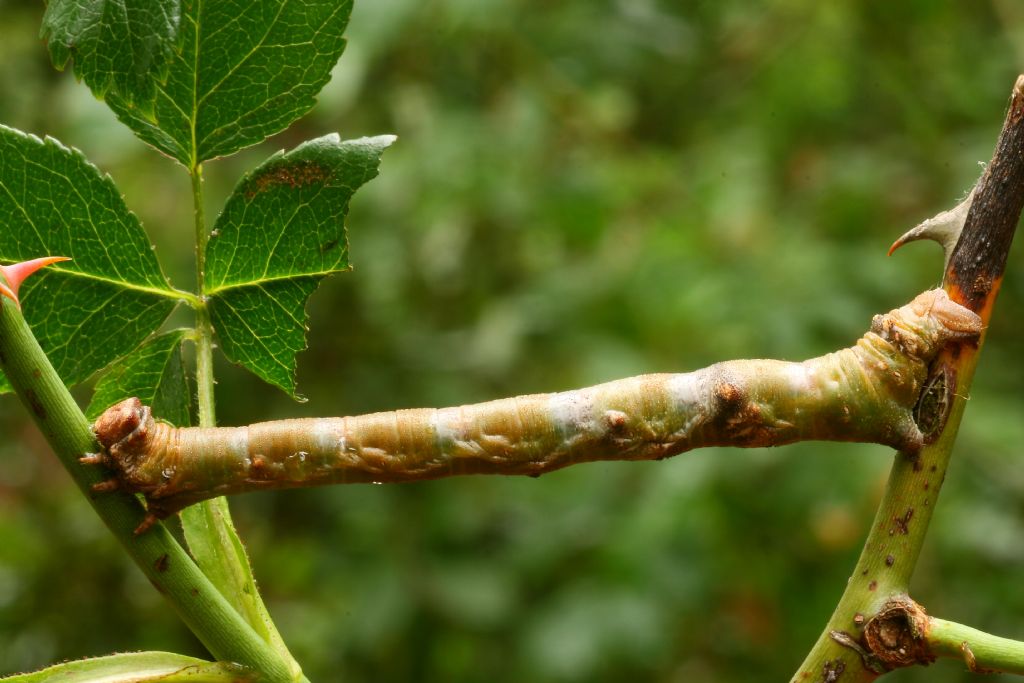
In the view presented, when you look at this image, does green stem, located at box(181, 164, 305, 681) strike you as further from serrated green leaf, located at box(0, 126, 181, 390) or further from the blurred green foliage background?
the blurred green foliage background

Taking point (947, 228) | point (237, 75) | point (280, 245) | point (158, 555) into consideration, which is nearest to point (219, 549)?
point (158, 555)

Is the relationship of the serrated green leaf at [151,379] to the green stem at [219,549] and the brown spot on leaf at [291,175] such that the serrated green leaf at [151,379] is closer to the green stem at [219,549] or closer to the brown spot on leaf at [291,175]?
the green stem at [219,549]

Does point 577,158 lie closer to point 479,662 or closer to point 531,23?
point 531,23

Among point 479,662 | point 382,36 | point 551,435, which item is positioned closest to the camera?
point 551,435

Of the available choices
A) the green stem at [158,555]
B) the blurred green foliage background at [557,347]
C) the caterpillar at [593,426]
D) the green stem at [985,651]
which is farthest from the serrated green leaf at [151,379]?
the blurred green foliage background at [557,347]

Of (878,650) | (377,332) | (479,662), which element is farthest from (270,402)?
(878,650)
